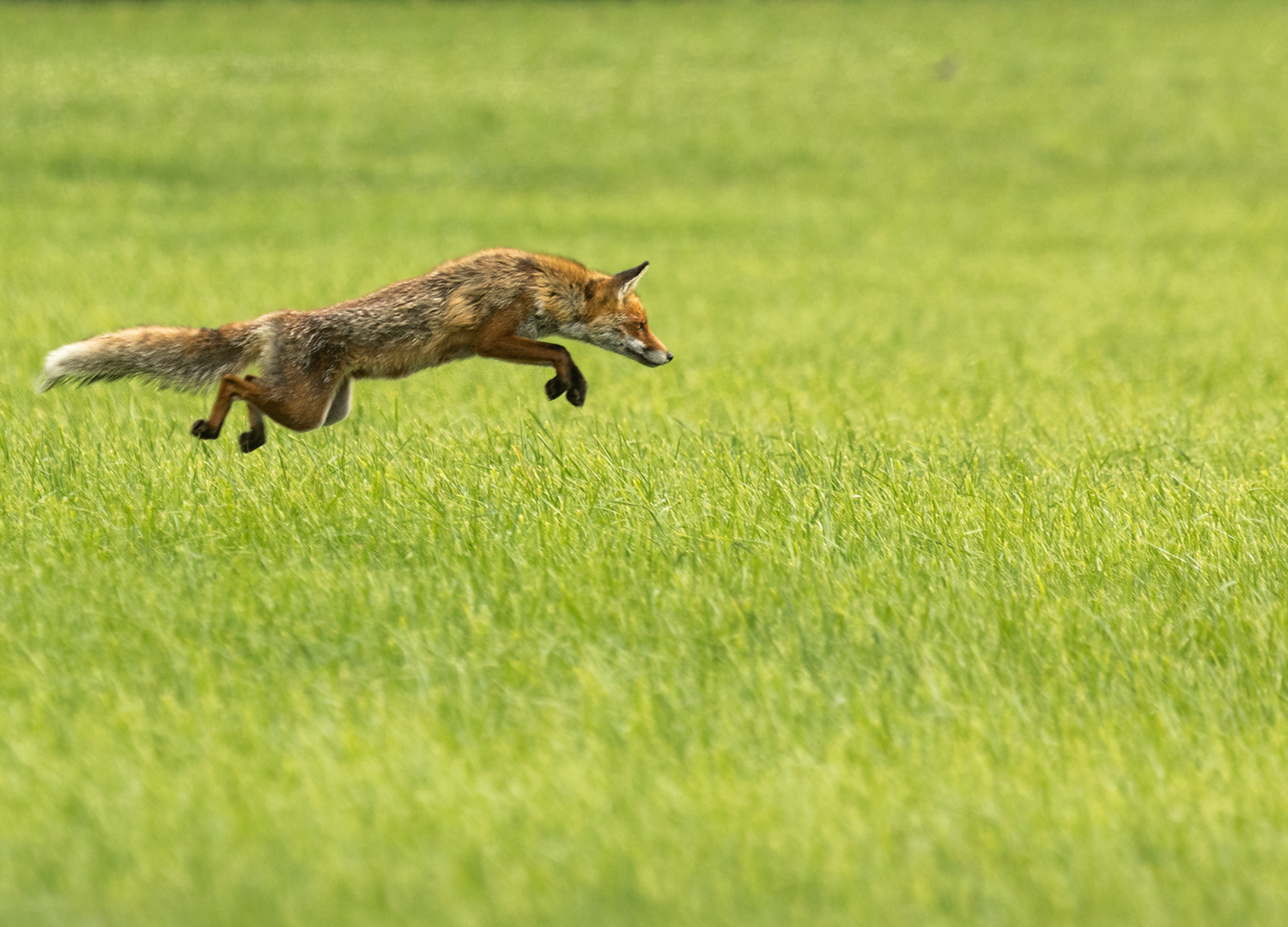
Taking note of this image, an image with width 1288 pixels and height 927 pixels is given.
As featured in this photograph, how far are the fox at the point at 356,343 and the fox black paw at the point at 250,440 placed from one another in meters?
0.02

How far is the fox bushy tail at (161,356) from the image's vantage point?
21.9ft

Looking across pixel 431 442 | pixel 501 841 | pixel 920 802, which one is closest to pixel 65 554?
pixel 431 442

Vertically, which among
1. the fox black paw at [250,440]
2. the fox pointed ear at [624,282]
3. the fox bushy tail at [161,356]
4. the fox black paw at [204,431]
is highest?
the fox pointed ear at [624,282]

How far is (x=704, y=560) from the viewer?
5.66 meters

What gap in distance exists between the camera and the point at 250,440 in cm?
709

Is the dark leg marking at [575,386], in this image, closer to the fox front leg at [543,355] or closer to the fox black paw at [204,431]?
the fox front leg at [543,355]

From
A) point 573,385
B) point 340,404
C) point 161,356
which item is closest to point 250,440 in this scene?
point 340,404

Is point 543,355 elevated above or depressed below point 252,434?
above

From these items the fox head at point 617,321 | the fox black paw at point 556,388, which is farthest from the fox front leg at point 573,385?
the fox head at point 617,321

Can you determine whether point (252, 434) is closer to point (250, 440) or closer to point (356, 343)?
point (250, 440)

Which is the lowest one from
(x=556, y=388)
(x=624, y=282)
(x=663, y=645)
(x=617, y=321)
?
(x=663, y=645)

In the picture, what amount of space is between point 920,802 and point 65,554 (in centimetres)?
353

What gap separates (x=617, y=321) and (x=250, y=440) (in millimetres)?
1935

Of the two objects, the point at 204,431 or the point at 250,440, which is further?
the point at 250,440
